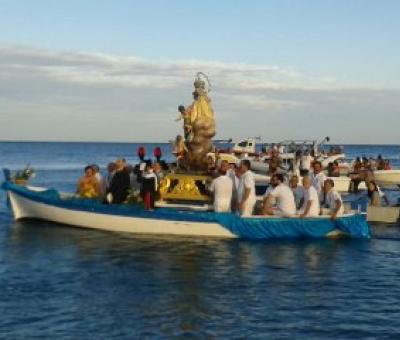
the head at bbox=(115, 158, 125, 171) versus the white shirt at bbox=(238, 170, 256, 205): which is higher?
the head at bbox=(115, 158, 125, 171)

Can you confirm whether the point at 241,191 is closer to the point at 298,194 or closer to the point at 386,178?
the point at 298,194

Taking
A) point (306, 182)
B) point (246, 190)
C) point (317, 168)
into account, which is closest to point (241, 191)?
point (246, 190)

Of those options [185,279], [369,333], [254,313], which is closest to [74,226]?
[185,279]

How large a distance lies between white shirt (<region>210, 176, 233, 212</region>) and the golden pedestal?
1.71 m

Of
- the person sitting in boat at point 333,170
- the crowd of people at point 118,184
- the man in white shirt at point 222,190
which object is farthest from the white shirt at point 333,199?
the person sitting in boat at point 333,170

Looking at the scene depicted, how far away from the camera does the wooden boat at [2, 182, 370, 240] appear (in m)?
20.0

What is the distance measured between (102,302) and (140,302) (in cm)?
67

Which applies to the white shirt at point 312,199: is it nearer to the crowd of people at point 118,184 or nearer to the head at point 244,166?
the head at point 244,166

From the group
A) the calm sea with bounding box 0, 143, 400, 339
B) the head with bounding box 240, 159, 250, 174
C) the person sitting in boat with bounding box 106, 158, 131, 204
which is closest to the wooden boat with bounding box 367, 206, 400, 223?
the calm sea with bounding box 0, 143, 400, 339

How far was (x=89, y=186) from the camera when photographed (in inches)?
886

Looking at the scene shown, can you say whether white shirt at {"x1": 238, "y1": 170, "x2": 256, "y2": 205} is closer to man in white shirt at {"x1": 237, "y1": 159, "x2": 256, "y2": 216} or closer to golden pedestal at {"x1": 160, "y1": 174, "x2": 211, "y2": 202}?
man in white shirt at {"x1": 237, "y1": 159, "x2": 256, "y2": 216}

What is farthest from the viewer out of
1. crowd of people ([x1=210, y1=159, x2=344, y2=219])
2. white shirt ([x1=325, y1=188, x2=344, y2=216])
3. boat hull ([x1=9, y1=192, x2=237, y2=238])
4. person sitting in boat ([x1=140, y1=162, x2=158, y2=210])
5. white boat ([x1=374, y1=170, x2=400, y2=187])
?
white boat ([x1=374, y1=170, x2=400, y2=187])

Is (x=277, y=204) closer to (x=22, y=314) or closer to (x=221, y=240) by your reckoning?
(x=221, y=240)

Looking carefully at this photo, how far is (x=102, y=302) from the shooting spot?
500 inches
